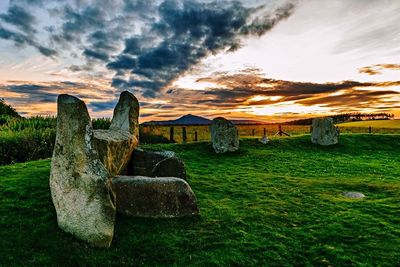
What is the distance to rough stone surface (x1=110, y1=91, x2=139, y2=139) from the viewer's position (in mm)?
16188

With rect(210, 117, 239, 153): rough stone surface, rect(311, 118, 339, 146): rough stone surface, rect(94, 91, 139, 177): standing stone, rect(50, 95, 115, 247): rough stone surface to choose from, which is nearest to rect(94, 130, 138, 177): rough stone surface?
rect(94, 91, 139, 177): standing stone

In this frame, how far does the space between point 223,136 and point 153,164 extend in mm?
13948

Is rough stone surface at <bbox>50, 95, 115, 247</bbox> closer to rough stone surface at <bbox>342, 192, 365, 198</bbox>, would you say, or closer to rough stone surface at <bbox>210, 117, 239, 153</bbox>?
rough stone surface at <bbox>342, 192, 365, 198</bbox>

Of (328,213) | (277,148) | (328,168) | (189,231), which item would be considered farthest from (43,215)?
(277,148)

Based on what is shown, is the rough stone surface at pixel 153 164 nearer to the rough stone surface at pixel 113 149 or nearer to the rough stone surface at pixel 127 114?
the rough stone surface at pixel 113 149

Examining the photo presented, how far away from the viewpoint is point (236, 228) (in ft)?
34.8

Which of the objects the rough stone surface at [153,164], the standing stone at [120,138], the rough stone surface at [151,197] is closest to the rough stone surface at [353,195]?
the rough stone surface at [153,164]

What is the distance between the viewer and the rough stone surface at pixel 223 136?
2777cm

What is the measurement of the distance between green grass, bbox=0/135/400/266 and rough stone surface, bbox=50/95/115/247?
407 millimetres

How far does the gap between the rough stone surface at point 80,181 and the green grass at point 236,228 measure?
407 millimetres

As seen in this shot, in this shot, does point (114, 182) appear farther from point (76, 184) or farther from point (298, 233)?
point (298, 233)

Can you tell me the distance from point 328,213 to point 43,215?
9630 millimetres

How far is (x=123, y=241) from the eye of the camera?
9320 mm

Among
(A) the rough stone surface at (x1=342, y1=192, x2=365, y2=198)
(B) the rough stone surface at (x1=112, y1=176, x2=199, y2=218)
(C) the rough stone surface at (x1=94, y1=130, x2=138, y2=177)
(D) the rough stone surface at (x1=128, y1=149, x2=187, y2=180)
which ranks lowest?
(A) the rough stone surface at (x1=342, y1=192, x2=365, y2=198)
